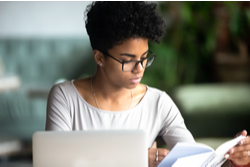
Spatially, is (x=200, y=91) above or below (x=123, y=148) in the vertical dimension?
below

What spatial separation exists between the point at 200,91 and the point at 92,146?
8.77ft

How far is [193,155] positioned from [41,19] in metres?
2.84

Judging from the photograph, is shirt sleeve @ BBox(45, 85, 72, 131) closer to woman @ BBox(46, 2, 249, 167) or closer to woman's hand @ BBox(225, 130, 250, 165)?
woman @ BBox(46, 2, 249, 167)

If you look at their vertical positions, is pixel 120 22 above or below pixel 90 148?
above

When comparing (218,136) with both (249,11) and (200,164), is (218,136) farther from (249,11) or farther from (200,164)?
(200,164)

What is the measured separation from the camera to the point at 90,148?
958 mm

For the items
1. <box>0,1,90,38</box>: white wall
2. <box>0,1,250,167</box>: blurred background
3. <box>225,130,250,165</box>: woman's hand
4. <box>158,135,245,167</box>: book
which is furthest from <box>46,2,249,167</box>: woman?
<box>0,1,90,38</box>: white wall

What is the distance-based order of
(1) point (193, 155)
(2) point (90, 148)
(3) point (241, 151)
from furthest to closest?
(3) point (241, 151), (1) point (193, 155), (2) point (90, 148)

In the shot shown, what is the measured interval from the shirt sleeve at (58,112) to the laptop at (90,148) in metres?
0.43

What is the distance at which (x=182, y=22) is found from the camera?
3527 mm

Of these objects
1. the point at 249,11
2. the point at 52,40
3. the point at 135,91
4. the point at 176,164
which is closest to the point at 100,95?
the point at 135,91

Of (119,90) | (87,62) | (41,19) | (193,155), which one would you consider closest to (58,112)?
(119,90)

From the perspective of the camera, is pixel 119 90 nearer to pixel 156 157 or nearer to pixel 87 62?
pixel 156 157

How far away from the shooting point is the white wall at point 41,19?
3.47 metres
